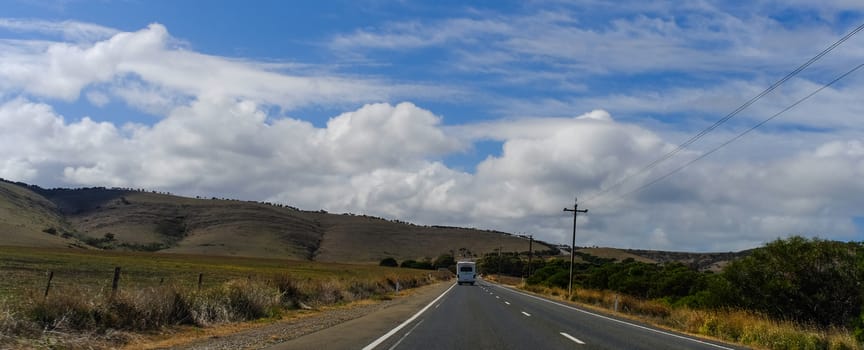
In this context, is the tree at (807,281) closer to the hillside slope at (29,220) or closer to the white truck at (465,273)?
the white truck at (465,273)

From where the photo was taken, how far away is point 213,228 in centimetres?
15125

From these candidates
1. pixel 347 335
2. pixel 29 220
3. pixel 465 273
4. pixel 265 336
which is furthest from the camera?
pixel 29 220

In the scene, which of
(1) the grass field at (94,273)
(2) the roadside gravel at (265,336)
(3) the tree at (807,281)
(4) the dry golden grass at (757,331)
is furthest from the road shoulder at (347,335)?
(3) the tree at (807,281)

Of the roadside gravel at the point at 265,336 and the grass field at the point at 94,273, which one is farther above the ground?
the roadside gravel at the point at 265,336

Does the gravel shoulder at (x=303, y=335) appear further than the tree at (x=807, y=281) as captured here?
No

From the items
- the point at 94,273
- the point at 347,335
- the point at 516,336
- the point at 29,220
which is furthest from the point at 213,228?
the point at 516,336

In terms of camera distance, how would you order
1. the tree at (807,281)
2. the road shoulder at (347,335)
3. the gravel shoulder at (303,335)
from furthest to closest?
the tree at (807,281) → the gravel shoulder at (303,335) → the road shoulder at (347,335)

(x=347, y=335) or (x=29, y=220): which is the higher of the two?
(x=29, y=220)

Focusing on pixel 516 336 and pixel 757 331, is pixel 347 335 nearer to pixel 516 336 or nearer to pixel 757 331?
pixel 516 336

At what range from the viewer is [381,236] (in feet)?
573

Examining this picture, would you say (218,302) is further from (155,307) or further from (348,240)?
(348,240)

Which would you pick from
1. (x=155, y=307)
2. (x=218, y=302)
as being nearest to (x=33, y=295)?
(x=155, y=307)

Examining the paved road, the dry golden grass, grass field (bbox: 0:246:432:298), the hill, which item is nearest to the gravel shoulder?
the paved road

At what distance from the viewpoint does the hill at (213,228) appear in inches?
5221
